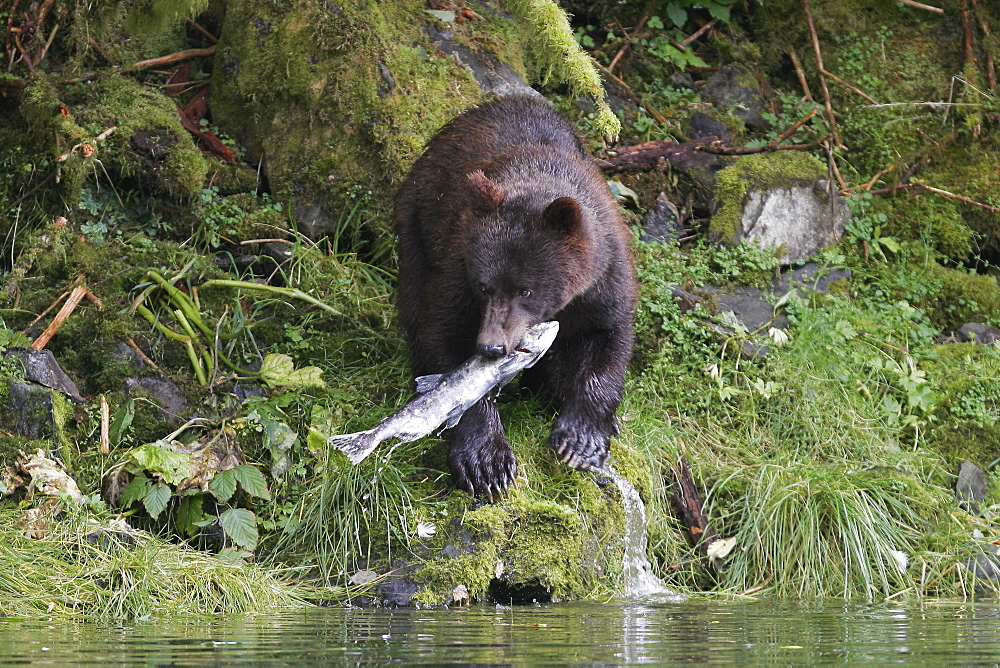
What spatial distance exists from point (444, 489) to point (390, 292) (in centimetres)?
216

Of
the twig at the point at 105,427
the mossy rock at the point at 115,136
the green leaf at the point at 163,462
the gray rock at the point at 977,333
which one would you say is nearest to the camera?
the green leaf at the point at 163,462

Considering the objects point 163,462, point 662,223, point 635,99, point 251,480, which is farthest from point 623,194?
point 163,462

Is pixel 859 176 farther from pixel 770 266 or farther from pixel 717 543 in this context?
pixel 717 543

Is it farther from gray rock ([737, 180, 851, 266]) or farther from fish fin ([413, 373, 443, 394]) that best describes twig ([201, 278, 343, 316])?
gray rock ([737, 180, 851, 266])

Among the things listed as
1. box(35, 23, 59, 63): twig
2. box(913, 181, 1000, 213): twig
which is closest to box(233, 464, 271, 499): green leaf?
box(35, 23, 59, 63): twig

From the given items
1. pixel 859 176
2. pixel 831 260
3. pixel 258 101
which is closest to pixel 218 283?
pixel 258 101

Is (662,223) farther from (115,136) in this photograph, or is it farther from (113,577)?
(113,577)

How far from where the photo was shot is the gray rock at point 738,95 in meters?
9.38

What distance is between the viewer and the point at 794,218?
8438 millimetres

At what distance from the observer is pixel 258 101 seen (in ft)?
27.0

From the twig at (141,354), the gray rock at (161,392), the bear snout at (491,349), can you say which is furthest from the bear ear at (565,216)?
the twig at (141,354)

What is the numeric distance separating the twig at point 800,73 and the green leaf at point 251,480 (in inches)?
235

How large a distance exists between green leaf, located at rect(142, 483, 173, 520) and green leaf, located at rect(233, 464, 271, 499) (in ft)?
1.10

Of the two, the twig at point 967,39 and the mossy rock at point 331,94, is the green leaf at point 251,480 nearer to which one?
the mossy rock at point 331,94
